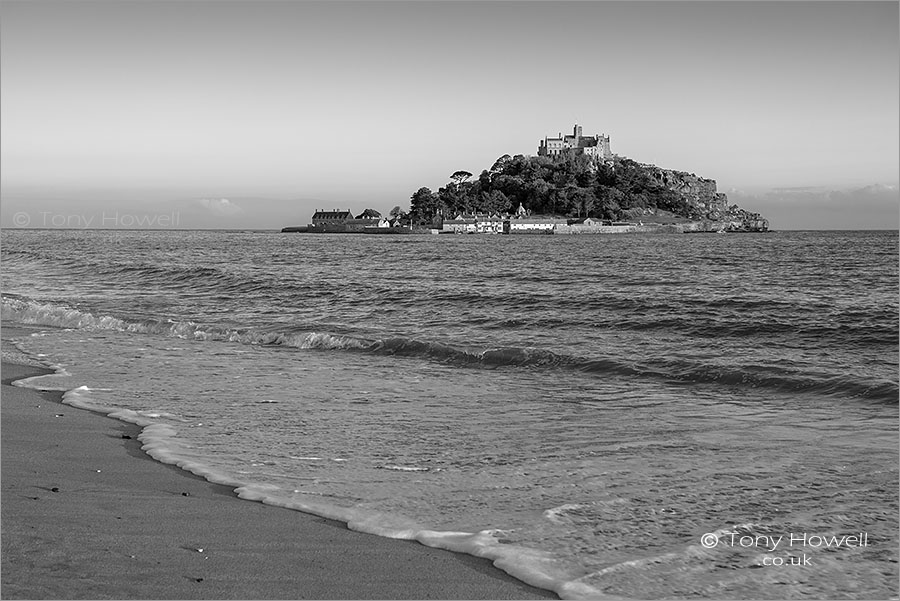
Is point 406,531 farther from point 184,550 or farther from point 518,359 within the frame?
point 518,359

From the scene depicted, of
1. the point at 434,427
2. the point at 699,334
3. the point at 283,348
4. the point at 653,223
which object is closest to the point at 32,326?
the point at 283,348

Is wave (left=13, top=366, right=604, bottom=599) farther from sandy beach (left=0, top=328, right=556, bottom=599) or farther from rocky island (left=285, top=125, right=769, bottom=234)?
rocky island (left=285, top=125, right=769, bottom=234)

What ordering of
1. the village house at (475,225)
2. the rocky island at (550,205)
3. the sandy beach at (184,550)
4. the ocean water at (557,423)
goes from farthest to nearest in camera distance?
the rocky island at (550,205) → the village house at (475,225) → the ocean water at (557,423) → the sandy beach at (184,550)

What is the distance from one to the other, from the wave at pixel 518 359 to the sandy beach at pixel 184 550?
7.12m

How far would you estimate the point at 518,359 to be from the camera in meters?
12.6

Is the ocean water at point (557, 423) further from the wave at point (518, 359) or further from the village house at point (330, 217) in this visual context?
the village house at point (330, 217)

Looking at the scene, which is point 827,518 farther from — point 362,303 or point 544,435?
point 362,303

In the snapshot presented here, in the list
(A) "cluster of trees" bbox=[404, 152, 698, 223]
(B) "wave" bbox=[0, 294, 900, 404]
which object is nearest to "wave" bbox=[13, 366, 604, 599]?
(B) "wave" bbox=[0, 294, 900, 404]

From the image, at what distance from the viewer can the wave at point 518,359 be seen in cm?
1048

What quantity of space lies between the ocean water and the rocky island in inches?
5610

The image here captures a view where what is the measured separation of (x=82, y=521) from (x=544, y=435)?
4.13 m

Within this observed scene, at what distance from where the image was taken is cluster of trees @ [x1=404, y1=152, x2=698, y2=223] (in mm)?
176000

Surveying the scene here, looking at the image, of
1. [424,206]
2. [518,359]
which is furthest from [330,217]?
[518,359]

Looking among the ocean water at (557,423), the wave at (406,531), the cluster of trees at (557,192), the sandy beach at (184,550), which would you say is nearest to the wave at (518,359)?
the ocean water at (557,423)
